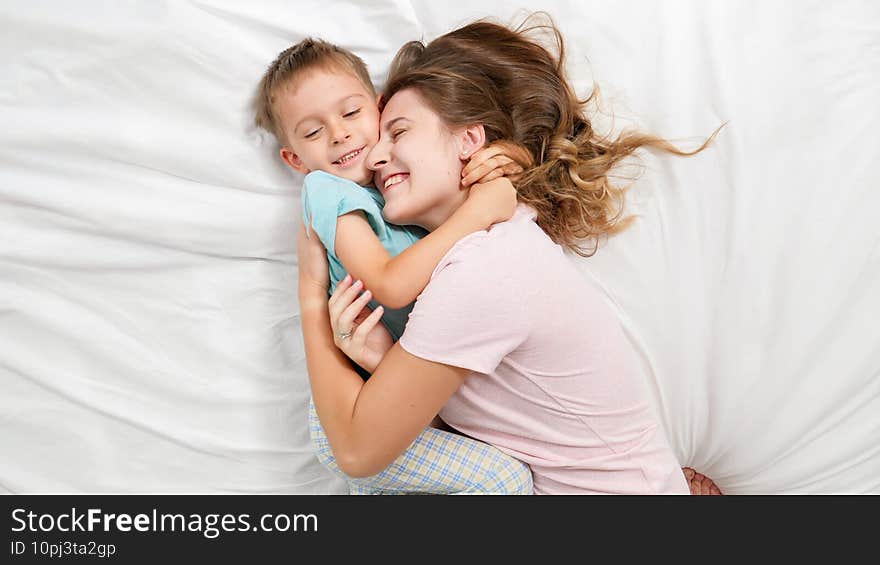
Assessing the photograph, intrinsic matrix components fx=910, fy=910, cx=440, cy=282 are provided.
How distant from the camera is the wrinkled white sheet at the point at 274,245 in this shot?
1.50 m

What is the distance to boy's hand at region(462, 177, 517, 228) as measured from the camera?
52.3 inches

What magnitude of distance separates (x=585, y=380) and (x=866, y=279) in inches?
20.7

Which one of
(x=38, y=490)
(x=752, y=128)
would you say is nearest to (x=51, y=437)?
(x=38, y=490)

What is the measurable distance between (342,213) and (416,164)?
0.13 m

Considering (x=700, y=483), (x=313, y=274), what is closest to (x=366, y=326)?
(x=313, y=274)

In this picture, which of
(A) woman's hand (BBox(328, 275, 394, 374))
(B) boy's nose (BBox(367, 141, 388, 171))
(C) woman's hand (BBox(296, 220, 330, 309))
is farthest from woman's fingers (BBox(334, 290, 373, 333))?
(B) boy's nose (BBox(367, 141, 388, 171))

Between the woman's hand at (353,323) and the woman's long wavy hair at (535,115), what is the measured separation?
30cm

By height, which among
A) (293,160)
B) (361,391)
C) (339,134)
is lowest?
(361,391)

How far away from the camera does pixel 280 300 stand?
1574mm

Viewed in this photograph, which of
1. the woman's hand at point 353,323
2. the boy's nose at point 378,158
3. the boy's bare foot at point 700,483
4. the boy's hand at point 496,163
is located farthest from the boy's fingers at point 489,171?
the boy's bare foot at point 700,483

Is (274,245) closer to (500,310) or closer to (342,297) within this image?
(342,297)

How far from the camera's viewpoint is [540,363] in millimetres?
1320

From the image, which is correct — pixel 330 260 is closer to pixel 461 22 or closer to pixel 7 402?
pixel 461 22

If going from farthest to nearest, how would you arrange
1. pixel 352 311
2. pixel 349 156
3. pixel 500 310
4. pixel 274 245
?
pixel 274 245 < pixel 349 156 < pixel 352 311 < pixel 500 310
